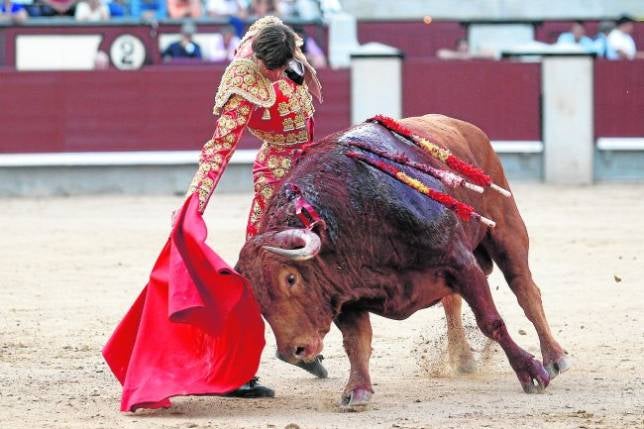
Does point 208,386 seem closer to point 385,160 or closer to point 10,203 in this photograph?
point 385,160

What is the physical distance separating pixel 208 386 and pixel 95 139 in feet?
25.9

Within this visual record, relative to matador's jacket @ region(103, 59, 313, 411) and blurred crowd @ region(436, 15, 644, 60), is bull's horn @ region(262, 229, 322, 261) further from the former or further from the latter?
blurred crowd @ region(436, 15, 644, 60)

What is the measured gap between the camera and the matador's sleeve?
4.56 metres

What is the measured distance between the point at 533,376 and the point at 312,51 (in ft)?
28.2

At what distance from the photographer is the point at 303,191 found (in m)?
4.29

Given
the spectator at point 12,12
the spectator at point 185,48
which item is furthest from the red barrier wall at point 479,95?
the spectator at point 12,12

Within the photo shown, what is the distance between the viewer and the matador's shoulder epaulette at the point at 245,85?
456 centimetres

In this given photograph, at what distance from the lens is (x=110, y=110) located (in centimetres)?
1207

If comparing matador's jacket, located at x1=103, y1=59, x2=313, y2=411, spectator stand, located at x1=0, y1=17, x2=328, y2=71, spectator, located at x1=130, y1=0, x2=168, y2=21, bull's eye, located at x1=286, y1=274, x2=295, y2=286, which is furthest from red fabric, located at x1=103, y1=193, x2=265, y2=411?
spectator, located at x1=130, y1=0, x2=168, y2=21

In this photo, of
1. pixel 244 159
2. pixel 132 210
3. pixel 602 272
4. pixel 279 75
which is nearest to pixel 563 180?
pixel 244 159

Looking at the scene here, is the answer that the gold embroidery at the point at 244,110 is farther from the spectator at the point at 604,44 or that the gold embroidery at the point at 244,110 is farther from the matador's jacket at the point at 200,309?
the spectator at the point at 604,44

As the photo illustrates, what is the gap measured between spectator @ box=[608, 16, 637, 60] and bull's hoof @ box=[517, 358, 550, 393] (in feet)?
29.4

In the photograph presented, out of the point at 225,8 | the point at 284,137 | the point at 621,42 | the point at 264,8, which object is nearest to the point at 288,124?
the point at 284,137

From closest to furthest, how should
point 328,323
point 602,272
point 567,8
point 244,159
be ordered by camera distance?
1. point 328,323
2. point 602,272
3. point 244,159
4. point 567,8
